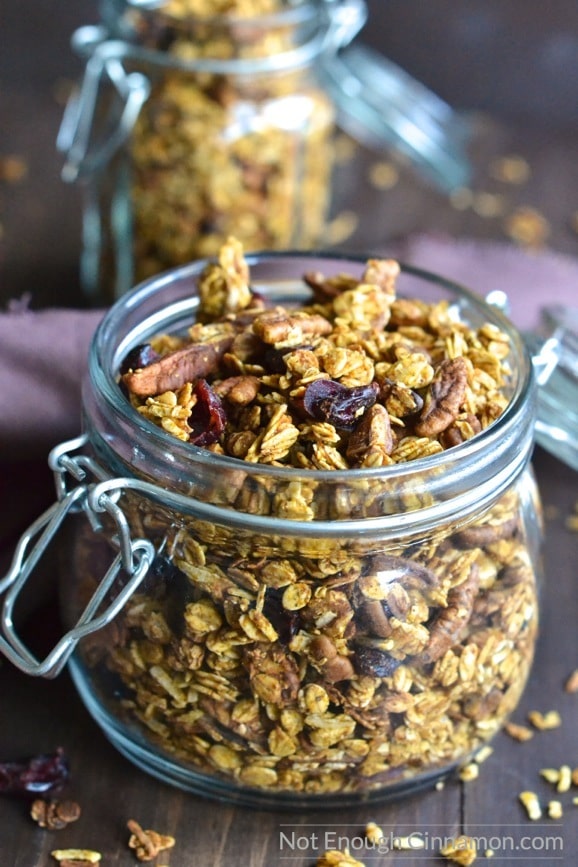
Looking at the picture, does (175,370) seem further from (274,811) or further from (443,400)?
(274,811)

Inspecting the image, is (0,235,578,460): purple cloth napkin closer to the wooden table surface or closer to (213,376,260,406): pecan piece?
the wooden table surface

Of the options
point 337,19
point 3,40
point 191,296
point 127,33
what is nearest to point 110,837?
point 191,296

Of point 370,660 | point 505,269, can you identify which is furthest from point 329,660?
point 505,269

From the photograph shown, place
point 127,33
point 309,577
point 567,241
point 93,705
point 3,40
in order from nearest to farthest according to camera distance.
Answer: point 309,577 → point 93,705 → point 127,33 → point 567,241 → point 3,40

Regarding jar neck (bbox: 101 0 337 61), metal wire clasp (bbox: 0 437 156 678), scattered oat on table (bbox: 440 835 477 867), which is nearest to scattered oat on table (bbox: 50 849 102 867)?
metal wire clasp (bbox: 0 437 156 678)

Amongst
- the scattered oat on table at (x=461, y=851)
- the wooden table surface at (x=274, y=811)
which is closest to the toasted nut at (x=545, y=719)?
the wooden table surface at (x=274, y=811)

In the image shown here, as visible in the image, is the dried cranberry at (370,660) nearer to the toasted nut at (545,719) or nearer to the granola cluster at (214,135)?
the toasted nut at (545,719)

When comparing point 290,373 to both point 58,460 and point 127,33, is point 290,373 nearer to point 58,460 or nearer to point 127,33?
point 58,460
